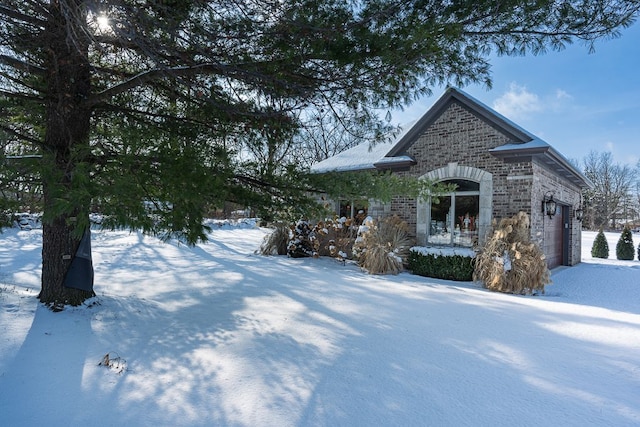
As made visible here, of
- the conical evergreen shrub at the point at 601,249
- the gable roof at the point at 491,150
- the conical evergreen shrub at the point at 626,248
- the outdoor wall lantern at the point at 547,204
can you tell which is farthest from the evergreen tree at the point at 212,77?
the conical evergreen shrub at the point at 601,249

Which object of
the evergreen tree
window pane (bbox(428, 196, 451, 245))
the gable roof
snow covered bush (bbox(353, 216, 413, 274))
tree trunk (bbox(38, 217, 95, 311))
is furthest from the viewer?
window pane (bbox(428, 196, 451, 245))

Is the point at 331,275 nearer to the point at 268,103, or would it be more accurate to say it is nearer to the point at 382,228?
the point at 382,228

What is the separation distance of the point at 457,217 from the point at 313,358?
22.4ft

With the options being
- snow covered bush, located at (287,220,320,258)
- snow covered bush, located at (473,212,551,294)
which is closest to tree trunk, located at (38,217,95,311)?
snow covered bush, located at (287,220,320,258)

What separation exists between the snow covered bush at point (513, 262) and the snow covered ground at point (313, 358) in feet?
1.49

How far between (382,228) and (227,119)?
5.66 metres

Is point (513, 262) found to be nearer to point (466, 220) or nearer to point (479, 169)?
point (466, 220)

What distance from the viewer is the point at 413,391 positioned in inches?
103

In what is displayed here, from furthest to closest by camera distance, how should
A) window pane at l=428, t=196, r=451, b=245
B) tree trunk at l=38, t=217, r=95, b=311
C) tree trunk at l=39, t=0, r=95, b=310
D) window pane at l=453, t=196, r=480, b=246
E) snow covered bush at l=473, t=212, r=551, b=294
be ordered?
window pane at l=428, t=196, r=451, b=245 < window pane at l=453, t=196, r=480, b=246 < snow covered bush at l=473, t=212, r=551, b=294 < tree trunk at l=38, t=217, r=95, b=311 < tree trunk at l=39, t=0, r=95, b=310

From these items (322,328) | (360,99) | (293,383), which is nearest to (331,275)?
(322,328)

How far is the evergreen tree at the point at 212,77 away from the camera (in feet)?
10.5

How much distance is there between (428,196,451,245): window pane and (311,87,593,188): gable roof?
1.45 m

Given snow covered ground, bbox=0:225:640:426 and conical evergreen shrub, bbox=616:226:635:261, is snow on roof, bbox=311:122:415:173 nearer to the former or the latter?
snow covered ground, bbox=0:225:640:426

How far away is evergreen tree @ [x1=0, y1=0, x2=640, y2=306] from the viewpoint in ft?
10.5
